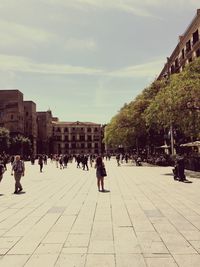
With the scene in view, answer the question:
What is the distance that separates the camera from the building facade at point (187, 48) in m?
44.9

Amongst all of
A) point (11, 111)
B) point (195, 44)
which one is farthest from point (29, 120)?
point (195, 44)

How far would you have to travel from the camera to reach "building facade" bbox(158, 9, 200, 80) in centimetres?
4487

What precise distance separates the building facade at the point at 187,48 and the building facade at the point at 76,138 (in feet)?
303

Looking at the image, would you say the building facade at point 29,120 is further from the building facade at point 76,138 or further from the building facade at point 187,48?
the building facade at point 187,48

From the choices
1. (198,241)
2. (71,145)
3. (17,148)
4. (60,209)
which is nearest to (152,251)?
(198,241)

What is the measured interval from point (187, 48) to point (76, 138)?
102 metres

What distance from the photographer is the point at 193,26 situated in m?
45.8

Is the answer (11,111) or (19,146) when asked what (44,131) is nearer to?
(11,111)

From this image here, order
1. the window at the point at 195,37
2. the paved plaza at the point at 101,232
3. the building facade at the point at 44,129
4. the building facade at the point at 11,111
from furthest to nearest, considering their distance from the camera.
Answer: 1. the building facade at the point at 44,129
2. the building facade at the point at 11,111
3. the window at the point at 195,37
4. the paved plaza at the point at 101,232

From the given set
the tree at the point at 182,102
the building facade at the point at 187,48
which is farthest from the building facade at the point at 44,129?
the tree at the point at 182,102

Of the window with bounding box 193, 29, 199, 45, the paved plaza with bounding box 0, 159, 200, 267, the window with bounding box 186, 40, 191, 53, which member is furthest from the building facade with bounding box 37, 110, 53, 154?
the paved plaza with bounding box 0, 159, 200, 267

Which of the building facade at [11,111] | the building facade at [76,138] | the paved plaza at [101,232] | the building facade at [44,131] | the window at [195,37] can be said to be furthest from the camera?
the building facade at [76,138]

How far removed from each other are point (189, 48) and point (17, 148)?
54.7 metres

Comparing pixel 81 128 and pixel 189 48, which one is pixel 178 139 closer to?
pixel 189 48
